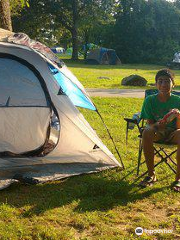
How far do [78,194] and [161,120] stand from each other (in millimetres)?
1221

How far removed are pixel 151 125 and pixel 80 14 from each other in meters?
32.6

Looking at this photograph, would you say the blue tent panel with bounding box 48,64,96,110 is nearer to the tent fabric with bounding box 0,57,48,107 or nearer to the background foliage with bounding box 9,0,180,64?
the tent fabric with bounding box 0,57,48,107

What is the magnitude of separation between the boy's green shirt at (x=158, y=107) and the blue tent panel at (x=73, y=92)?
2.23 ft

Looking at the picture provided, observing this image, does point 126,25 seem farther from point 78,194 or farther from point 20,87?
point 78,194

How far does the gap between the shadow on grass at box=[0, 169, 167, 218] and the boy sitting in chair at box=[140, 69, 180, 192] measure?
0.91 ft

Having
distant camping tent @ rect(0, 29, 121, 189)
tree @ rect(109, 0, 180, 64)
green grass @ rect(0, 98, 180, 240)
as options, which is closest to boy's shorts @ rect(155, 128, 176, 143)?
green grass @ rect(0, 98, 180, 240)

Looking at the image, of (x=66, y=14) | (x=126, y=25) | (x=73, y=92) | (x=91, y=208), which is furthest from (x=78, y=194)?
(x=126, y=25)

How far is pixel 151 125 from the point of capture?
4184mm

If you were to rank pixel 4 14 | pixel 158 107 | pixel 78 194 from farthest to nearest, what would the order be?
1. pixel 4 14
2. pixel 158 107
3. pixel 78 194

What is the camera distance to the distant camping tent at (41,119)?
14.1 feet

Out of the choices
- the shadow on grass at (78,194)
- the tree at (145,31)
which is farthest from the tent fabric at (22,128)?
the tree at (145,31)

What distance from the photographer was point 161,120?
4.02m

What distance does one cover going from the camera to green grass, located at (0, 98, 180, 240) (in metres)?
3.10

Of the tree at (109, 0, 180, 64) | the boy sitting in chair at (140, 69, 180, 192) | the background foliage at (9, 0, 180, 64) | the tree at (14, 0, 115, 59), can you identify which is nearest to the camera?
the boy sitting in chair at (140, 69, 180, 192)
